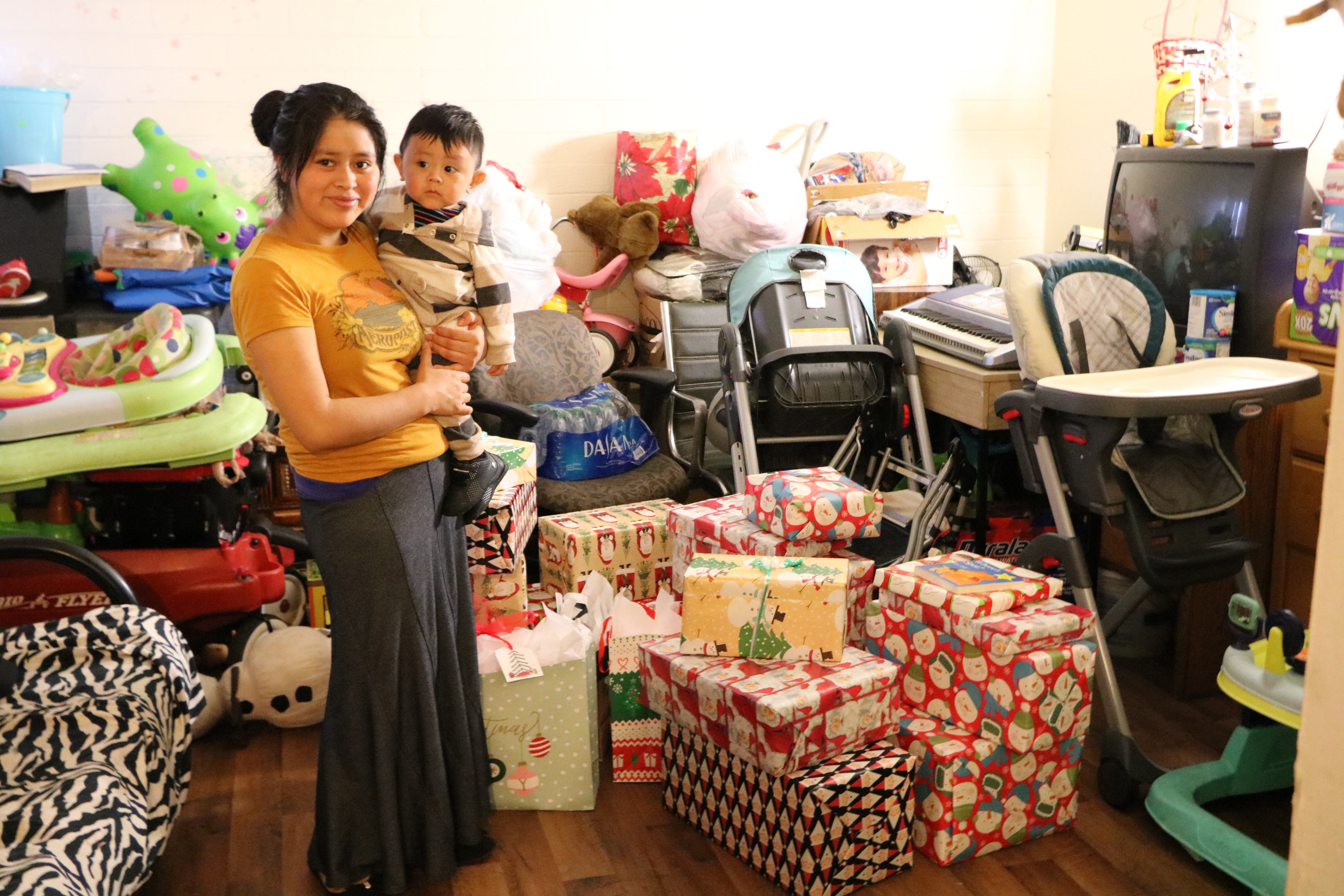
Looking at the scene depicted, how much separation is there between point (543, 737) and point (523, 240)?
174 cm

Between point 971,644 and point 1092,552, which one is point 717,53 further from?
point 971,644

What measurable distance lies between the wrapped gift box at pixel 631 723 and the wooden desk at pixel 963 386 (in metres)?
1.06

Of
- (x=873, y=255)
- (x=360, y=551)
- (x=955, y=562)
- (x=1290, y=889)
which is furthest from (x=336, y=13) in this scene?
(x=1290, y=889)

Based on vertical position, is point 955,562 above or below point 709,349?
below

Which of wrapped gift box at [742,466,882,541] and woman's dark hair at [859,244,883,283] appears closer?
wrapped gift box at [742,466,882,541]

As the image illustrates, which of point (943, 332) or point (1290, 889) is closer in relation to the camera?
point (1290, 889)

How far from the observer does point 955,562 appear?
2508 mm

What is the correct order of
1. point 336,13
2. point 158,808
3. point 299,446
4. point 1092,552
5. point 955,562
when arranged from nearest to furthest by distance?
1. point 299,446
2. point 158,808
3. point 955,562
4. point 1092,552
5. point 336,13

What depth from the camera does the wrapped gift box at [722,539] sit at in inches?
105

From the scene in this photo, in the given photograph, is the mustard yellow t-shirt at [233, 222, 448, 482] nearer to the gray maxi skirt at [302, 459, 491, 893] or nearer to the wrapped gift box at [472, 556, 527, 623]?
the gray maxi skirt at [302, 459, 491, 893]

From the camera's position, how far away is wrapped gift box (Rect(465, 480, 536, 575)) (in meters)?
2.74

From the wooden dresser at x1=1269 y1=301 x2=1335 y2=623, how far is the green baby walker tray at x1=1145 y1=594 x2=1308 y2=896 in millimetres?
402

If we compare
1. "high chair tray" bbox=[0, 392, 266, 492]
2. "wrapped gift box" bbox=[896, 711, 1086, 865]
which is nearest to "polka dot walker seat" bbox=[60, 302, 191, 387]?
"high chair tray" bbox=[0, 392, 266, 492]

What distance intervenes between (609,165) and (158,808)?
2.72 m
